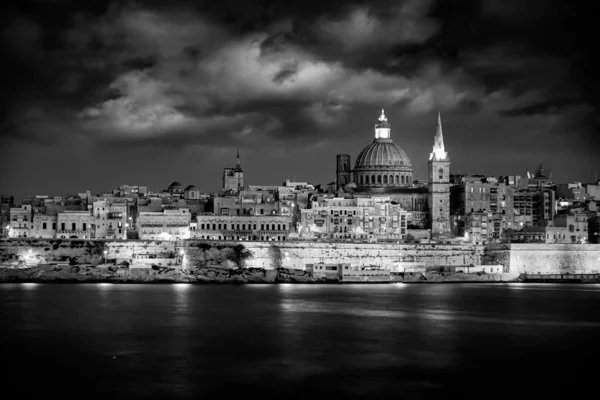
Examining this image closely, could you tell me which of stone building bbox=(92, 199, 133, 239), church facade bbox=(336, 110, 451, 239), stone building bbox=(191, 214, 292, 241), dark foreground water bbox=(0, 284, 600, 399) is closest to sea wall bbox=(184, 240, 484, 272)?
stone building bbox=(191, 214, 292, 241)

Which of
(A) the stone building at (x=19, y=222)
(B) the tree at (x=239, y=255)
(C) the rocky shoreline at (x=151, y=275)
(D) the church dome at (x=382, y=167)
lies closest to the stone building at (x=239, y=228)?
(B) the tree at (x=239, y=255)

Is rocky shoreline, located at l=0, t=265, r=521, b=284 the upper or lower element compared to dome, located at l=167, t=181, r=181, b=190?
lower

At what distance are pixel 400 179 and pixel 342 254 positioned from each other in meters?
17.5

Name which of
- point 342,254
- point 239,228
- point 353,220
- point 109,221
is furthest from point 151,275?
point 353,220

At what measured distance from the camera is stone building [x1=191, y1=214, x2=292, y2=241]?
175 ft

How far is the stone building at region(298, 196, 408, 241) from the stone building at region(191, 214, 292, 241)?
2540 mm

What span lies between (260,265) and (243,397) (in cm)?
3216

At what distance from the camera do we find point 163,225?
53.2m

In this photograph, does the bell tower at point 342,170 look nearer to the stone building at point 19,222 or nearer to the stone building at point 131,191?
the stone building at point 131,191

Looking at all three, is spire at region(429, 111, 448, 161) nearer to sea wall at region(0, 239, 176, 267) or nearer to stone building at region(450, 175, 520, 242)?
stone building at region(450, 175, 520, 242)

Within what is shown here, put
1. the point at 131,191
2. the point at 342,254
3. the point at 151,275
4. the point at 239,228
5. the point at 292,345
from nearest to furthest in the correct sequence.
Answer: the point at 292,345 → the point at 151,275 → the point at 342,254 → the point at 239,228 → the point at 131,191

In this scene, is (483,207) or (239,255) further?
(483,207)

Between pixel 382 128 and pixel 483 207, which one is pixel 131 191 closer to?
pixel 382 128

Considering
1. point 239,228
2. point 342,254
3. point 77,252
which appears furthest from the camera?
point 239,228
